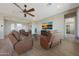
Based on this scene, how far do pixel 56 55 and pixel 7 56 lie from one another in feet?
4.18

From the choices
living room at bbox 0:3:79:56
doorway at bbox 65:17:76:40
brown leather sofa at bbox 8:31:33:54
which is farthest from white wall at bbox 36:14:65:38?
brown leather sofa at bbox 8:31:33:54

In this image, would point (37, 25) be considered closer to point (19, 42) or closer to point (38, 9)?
point (38, 9)

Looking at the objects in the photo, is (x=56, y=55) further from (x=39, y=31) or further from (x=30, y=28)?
(x=30, y=28)

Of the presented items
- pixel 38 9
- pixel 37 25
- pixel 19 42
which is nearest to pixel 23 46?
pixel 19 42

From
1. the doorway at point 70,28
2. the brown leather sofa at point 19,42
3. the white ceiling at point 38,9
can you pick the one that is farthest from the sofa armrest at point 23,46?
the doorway at point 70,28

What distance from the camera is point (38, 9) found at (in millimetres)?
2256

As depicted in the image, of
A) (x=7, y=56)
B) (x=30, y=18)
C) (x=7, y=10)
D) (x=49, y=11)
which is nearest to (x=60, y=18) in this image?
(x=49, y=11)

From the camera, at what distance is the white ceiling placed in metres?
2.10

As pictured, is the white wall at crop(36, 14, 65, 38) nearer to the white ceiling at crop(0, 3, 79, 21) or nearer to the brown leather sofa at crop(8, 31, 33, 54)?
the white ceiling at crop(0, 3, 79, 21)

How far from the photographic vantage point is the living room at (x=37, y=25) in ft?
7.04

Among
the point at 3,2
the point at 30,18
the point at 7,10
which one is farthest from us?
the point at 30,18

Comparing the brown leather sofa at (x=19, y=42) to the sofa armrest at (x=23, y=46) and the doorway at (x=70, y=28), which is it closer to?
the sofa armrest at (x=23, y=46)

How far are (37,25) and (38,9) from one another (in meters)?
0.45

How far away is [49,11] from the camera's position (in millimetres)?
2254
